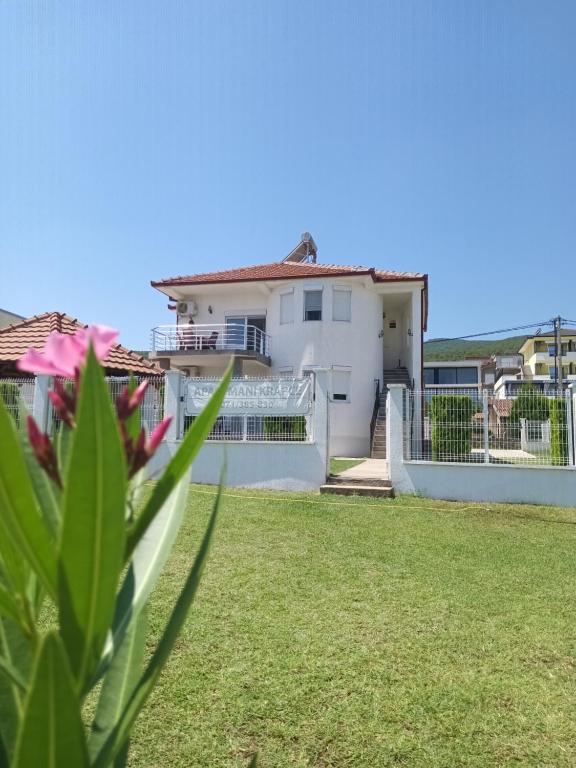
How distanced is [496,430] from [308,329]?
10.2 meters

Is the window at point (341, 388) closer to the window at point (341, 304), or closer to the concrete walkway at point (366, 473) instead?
the window at point (341, 304)

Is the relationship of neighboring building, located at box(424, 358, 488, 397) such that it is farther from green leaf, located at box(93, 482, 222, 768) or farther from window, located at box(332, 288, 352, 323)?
green leaf, located at box(93, 482, 222, 768)

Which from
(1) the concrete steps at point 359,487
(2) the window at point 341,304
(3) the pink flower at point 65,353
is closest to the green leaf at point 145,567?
(3) the pink flower at point 65,353

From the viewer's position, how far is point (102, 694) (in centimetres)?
104

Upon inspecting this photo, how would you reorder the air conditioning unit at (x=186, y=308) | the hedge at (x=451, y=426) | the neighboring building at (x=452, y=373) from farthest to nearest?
the neighboring building at (x=452, y=373) < the air conditioning unit at (x=186, y=308) < the hedge at (x=451, y=426)

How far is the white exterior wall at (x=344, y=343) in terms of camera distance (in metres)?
18.7

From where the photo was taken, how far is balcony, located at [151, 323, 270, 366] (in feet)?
63.7

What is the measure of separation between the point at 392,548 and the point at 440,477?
13.7 feet

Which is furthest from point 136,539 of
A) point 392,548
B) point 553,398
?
point 553,398

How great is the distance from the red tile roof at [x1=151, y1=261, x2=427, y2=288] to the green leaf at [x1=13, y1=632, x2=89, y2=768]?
18.6 metres

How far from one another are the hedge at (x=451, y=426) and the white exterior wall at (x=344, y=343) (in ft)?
25.6

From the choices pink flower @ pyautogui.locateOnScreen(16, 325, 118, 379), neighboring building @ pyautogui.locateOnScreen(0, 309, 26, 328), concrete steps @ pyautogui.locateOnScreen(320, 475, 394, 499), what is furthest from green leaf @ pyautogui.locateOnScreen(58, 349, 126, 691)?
neighboring building @ pyautogui.locateOnScreen(0, 309, 26, 328)

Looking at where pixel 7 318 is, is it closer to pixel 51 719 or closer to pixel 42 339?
pixel 42 339

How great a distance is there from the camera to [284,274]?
63.7ft
